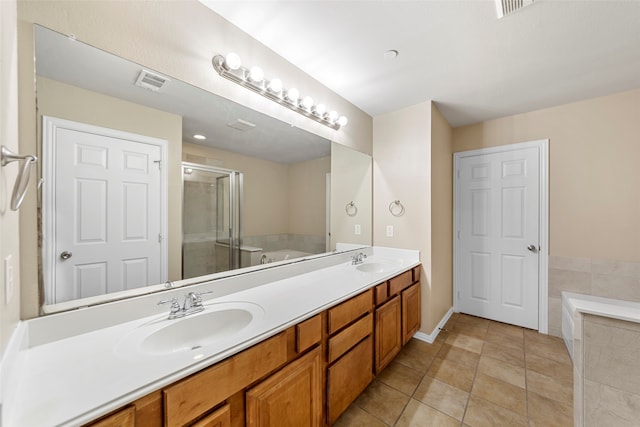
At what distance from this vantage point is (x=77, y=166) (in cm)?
96

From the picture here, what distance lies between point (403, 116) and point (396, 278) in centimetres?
162

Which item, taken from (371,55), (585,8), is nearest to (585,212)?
(585,8)

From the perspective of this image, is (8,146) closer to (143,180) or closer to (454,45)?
(143,180)

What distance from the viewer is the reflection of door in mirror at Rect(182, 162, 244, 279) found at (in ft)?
4.31

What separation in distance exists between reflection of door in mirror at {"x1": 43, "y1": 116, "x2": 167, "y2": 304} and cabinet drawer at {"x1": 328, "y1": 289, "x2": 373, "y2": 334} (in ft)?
2.92

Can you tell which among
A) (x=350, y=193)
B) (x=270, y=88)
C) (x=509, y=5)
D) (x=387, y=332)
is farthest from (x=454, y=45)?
(x=387, y=332)

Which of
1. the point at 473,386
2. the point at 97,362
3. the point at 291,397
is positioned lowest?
the point at 473,386

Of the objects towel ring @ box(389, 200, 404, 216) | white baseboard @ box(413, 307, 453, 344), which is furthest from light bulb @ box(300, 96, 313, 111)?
white baseboard @ box(413, 307, 453, 344)

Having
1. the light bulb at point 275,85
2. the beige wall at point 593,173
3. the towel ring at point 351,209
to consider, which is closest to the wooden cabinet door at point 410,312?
the towel ring at point 351,209

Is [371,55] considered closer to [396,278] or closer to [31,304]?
[396,278]

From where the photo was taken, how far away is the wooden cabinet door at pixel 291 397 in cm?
95

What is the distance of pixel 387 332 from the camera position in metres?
1.86

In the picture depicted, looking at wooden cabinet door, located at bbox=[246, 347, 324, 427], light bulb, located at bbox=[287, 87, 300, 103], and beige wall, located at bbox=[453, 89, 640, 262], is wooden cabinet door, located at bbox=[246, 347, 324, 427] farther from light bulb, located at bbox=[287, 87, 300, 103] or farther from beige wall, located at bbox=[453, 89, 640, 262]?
beige wall, located at bbox=[453, 89, 640, 262]

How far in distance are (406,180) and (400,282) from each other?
1.02 m
